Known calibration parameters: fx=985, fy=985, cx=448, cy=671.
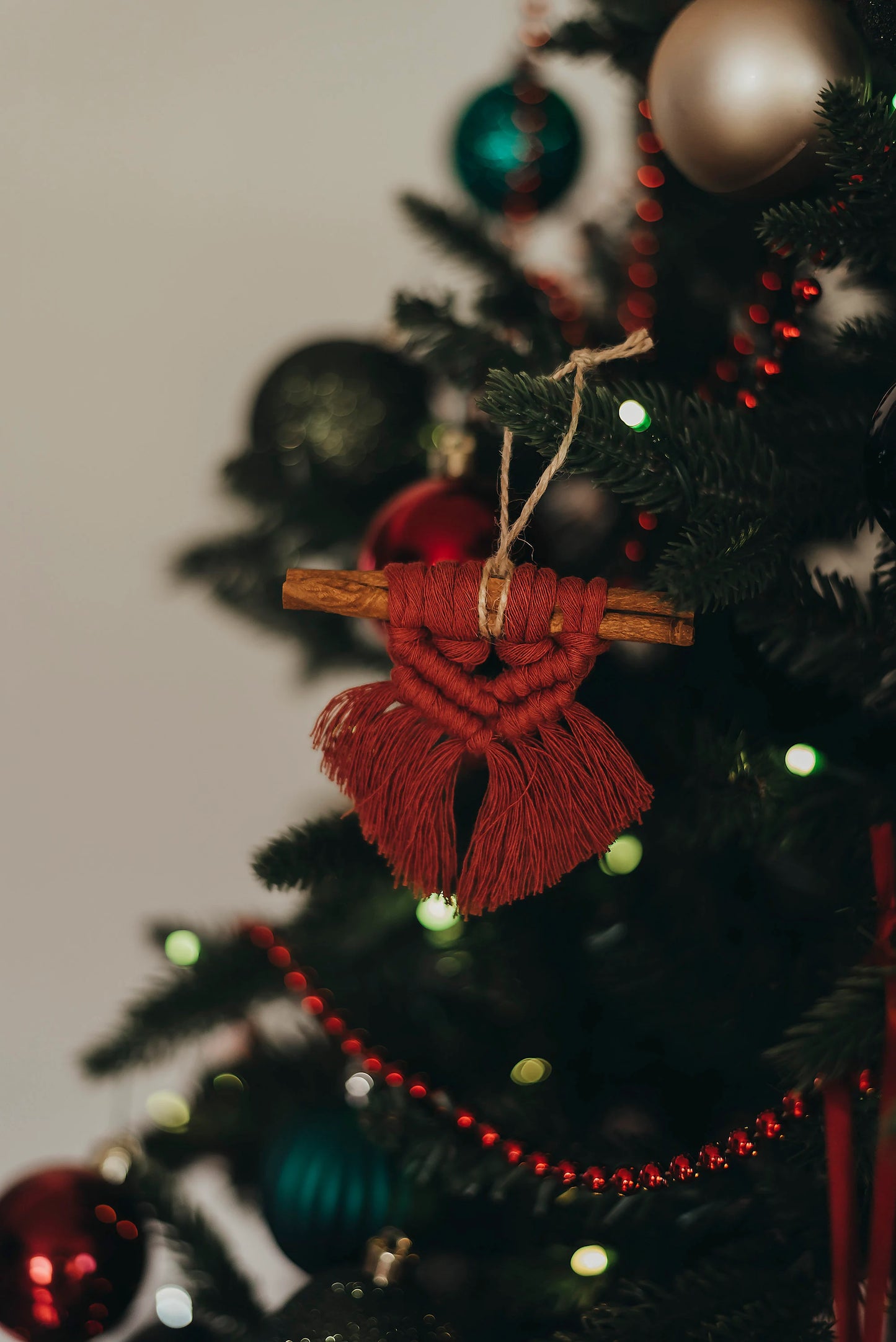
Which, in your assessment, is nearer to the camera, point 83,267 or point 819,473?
point 819,473

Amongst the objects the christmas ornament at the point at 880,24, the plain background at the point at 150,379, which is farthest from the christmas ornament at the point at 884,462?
the plain background at the point at 150,379

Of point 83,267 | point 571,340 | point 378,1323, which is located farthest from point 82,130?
point 378,1323

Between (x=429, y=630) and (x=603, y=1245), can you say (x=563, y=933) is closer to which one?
(x=603, y=1245)

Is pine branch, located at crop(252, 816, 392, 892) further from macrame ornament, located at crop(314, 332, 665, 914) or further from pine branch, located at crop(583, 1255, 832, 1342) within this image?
pine branch, located at crop(583, 1255, 832, 1342)

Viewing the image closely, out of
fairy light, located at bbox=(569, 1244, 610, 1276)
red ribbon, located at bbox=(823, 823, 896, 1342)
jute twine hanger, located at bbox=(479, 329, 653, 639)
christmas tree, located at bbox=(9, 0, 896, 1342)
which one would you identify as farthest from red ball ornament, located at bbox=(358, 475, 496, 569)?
fairy light, located at bbox=(569, 1244, 610, 1276)

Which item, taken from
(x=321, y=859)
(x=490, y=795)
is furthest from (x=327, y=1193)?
(x=490, y=795)

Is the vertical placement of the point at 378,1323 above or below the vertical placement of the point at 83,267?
below

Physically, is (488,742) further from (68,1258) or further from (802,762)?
(68,1258)
